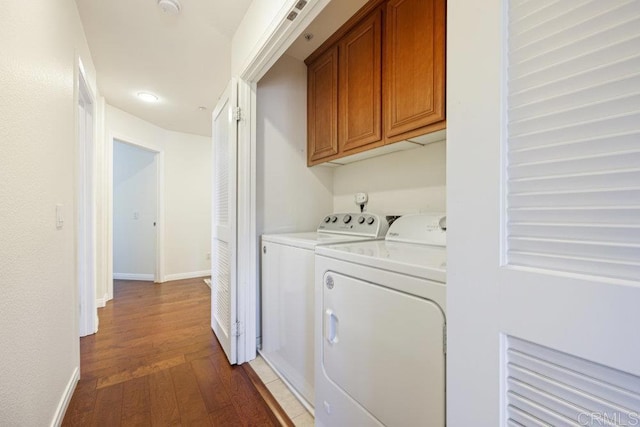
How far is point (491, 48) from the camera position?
1.57 feet

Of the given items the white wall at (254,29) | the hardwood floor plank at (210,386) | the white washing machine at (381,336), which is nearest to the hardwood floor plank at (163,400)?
the hardwood floor plank at (210,386)

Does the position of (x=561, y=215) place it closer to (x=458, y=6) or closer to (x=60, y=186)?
(x=458, y=6)

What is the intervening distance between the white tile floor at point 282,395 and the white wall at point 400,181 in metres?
1.30

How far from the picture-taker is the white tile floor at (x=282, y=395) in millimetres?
1335

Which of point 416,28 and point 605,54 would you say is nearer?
point 605,54

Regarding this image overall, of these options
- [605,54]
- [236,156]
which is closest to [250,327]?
[236,156]

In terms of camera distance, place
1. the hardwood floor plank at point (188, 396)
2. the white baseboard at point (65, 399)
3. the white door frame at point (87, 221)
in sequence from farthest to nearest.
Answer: the white door frame at point (87, 221), the hardwood floor plank at point (188, 396), the white baseboard at point (65, 399)

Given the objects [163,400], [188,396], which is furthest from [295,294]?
[163,400]

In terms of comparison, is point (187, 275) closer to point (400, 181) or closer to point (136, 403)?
point (136, 403)

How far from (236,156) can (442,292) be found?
1.58 metres

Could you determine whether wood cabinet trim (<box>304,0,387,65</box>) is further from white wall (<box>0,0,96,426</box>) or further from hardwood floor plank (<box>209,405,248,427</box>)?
hardwood floor plank (<box>209,405,248,427</box>)

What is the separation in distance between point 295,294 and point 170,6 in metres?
1.96

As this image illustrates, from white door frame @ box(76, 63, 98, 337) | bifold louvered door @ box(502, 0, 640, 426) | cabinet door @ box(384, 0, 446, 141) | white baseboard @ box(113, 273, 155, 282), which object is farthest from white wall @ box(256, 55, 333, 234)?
white baseboard @ box(113, 273, 155, 282)

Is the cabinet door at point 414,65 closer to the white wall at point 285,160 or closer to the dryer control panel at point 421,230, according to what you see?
the dryer control panel at point 421,230
